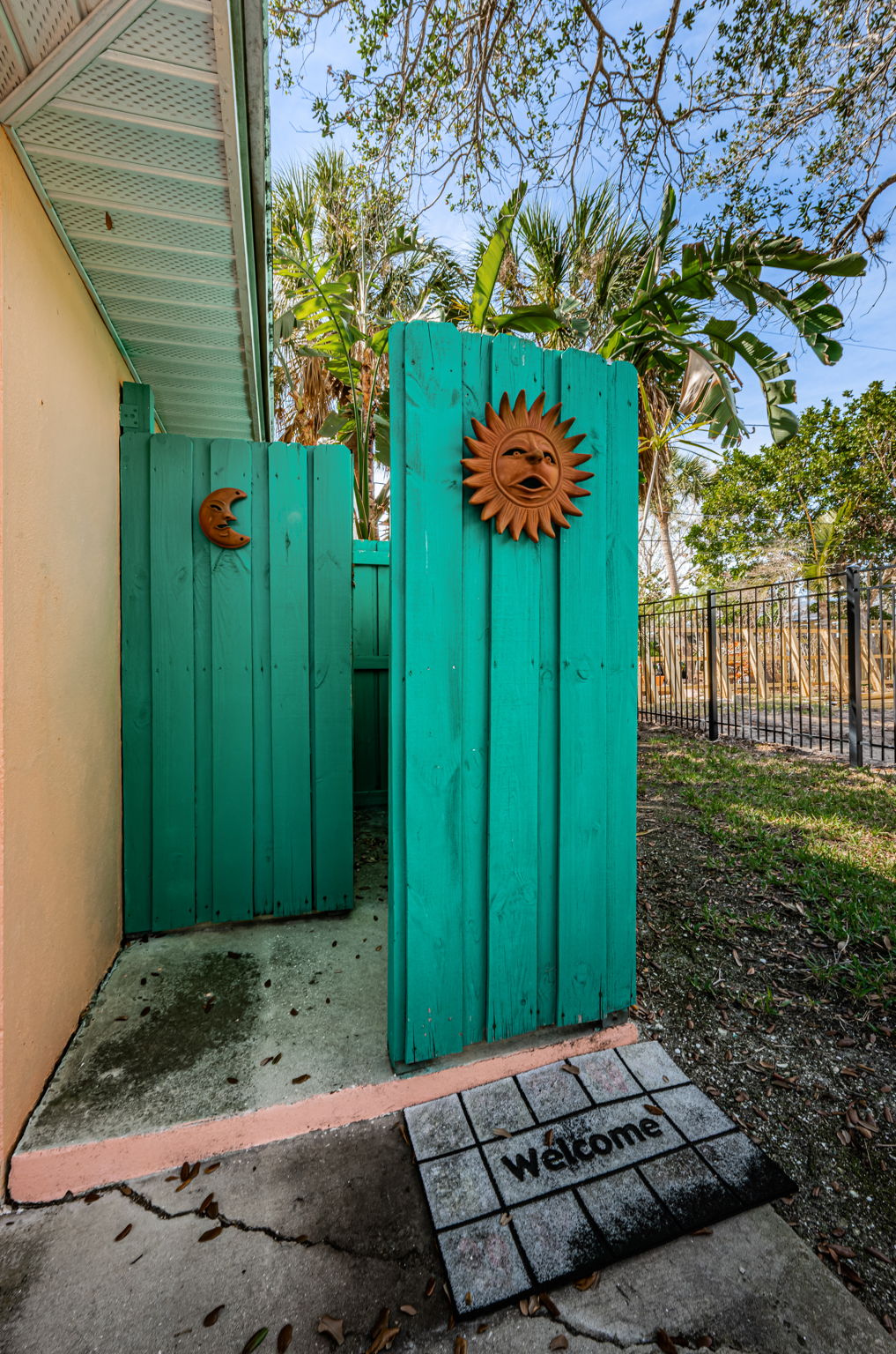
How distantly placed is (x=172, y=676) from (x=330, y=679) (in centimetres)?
74

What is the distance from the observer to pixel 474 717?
66.8 inches

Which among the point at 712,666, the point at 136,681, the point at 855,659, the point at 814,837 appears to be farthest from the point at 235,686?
the point at 712,666

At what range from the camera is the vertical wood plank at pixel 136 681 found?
250cm

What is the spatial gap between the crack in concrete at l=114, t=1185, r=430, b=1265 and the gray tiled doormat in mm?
128

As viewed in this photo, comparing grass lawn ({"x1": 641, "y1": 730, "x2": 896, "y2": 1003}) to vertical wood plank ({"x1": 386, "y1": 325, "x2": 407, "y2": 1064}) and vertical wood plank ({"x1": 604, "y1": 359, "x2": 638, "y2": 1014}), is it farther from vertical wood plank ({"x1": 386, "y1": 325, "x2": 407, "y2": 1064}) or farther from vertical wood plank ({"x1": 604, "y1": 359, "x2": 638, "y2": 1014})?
vertical wood plank ({"x1": 386, "y1": 325, "x2": 407, "y2": 1064})

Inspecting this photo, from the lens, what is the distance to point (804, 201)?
3.59 m

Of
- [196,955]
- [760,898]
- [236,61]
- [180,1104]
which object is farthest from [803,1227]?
[236,61]

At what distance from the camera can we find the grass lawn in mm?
2586

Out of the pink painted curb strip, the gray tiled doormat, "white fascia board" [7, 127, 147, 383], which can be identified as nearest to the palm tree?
"white fascia board" [7, 127, 147, 383]

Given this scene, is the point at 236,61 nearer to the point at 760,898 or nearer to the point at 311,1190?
the point at 311,1190

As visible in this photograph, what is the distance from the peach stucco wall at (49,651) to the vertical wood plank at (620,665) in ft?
5.80

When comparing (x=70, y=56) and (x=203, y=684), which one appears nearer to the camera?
(x=70, y=56)

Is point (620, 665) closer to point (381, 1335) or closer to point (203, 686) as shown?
point (381, 1335)

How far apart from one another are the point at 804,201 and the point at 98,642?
5.07 metres
